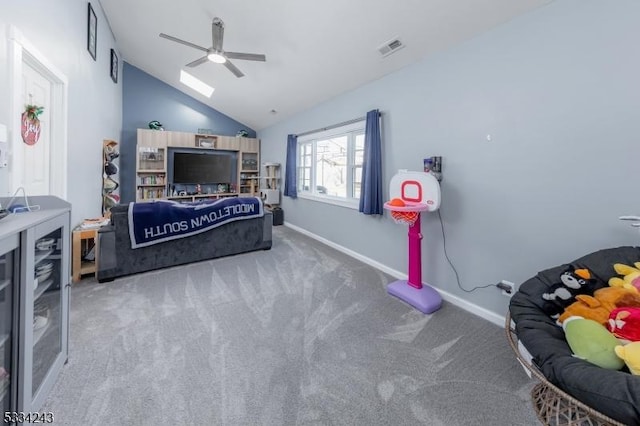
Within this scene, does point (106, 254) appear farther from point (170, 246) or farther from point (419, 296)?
point (419, 296)

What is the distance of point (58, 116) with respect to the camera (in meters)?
2.54

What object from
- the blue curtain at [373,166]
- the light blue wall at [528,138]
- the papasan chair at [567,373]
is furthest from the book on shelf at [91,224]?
the papasan chair at [567,373]

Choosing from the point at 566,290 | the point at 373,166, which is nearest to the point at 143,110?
the point at 373,166

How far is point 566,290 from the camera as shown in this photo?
1.40 metres

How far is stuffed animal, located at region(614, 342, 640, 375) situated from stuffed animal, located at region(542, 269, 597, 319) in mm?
425

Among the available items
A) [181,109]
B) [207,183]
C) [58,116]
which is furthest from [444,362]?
[181,109]

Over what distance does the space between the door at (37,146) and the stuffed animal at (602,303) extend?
11.7 feet

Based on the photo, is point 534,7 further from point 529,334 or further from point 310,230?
point 310,230

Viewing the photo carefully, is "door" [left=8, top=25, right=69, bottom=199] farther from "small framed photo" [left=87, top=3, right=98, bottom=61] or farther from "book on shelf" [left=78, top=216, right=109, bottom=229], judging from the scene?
"small framed photo" [left=87, top=3, right=98, bottom=61]

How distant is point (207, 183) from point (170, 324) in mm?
4871

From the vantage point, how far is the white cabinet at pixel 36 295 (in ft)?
3.69

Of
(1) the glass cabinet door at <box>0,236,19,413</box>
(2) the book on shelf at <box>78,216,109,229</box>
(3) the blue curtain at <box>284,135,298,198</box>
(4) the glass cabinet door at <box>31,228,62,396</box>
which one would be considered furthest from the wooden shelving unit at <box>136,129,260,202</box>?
(1) the glass cabinet door at <box>0,236,19,413</box>

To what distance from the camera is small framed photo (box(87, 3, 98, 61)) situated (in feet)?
10.3

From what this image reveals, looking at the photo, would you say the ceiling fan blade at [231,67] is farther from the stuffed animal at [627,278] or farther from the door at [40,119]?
the stuffed animal at [627,278]
